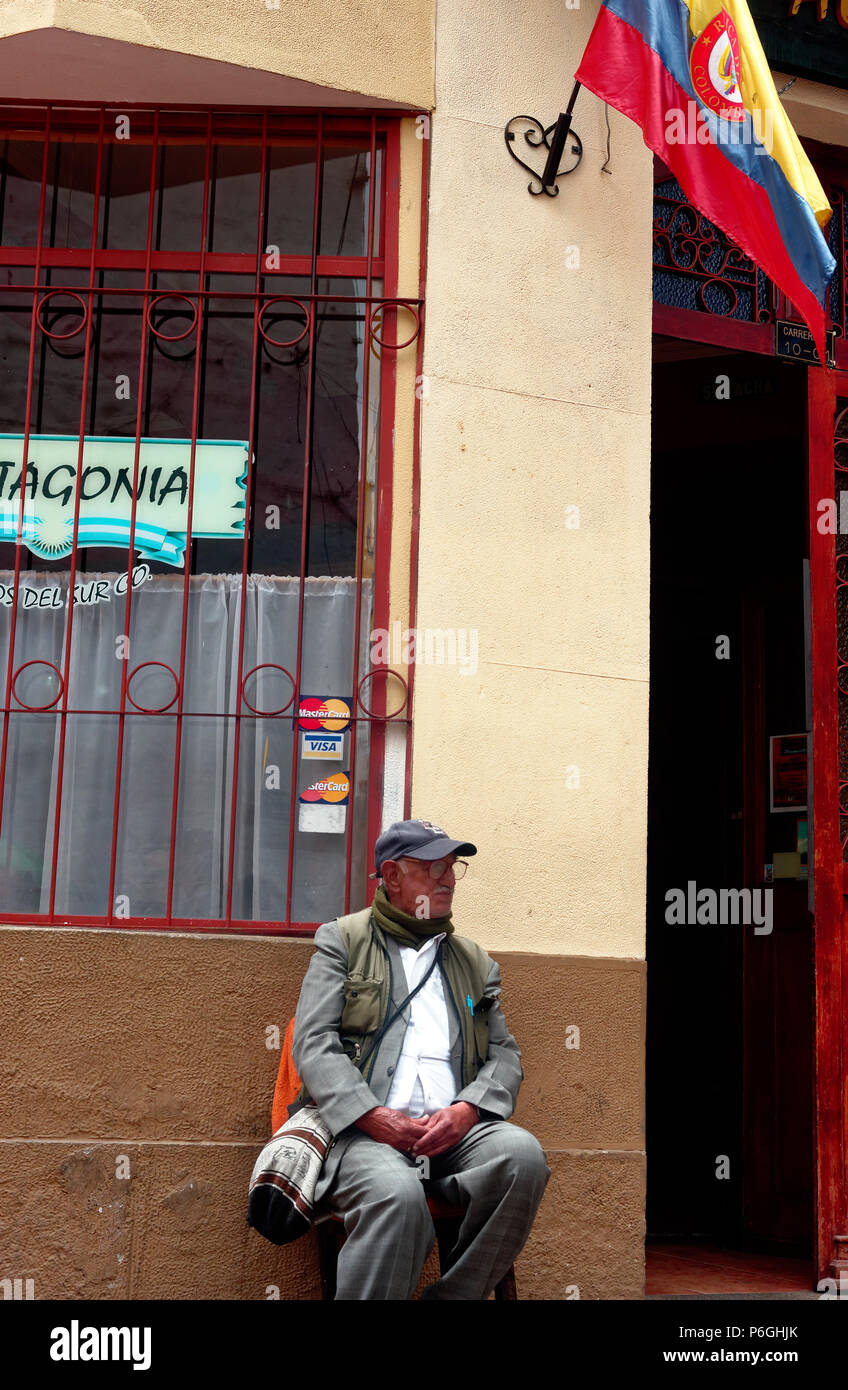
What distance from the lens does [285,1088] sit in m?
4.38

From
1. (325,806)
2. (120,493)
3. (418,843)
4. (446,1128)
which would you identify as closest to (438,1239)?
(446,1128)

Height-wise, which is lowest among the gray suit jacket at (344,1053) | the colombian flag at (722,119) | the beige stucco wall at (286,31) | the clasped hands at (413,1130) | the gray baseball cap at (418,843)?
the clasped hands at (413,1130)

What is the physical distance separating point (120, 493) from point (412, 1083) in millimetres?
2293

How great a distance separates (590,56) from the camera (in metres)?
4.97

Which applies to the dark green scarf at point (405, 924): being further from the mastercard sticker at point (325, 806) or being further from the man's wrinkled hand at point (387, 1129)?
the mastercard sticker at point (325, 806)

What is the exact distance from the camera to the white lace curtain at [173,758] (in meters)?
5.04

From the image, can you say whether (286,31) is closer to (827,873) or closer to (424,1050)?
(424,1050)

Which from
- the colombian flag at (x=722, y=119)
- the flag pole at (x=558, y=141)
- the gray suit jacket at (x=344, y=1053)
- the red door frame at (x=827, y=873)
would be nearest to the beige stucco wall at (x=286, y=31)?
the flag pole at (x=558, y=141)

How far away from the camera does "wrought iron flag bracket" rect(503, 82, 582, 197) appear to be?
5.28 m

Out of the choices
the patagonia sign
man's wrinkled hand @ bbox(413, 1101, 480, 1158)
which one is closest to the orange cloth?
man's wrinkled hand @ bbox(413, 1101, 480, 1158)

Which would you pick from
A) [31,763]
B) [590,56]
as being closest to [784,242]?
[590,56]

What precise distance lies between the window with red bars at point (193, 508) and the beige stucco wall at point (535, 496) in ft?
0.79

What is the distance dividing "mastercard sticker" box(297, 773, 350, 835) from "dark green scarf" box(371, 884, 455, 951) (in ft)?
2.37
